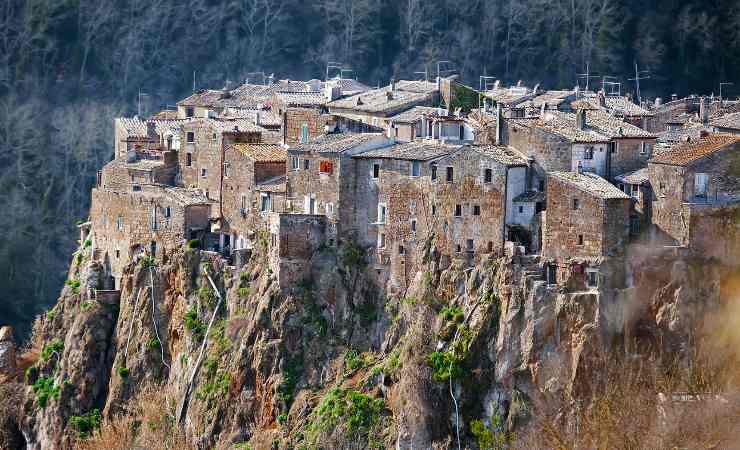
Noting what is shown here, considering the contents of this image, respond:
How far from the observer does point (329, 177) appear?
70.3 m

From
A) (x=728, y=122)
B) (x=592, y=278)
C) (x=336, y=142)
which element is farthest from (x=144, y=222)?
(x=728, y=122)

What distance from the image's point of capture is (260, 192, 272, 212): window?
7344cm

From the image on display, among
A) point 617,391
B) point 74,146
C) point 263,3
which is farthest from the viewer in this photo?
point 263,3

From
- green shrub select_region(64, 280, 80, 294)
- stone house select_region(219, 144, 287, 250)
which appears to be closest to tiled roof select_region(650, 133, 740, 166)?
stone house select_region(219, 144, 287, 250)

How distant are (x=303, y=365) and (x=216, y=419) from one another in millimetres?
3725

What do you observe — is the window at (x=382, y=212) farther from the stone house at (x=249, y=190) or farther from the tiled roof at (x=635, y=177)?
the tiled roof at (x=635, y=177)

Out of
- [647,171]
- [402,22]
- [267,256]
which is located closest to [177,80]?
[402,22]

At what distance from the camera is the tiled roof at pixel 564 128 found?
6644 cm

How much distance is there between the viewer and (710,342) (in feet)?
201

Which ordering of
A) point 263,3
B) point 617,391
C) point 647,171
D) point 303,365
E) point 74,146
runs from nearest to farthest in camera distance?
1. point 617,391
2. point 647,171
3. point 303,365
4. point 74,146
5. point 263,3

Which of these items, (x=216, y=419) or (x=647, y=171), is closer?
(x=647, y=171)

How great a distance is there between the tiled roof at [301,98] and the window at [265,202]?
958cm

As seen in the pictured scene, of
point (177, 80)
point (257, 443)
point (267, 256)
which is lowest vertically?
point (257, 443)

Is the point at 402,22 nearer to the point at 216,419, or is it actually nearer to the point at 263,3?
the point at 263,3
